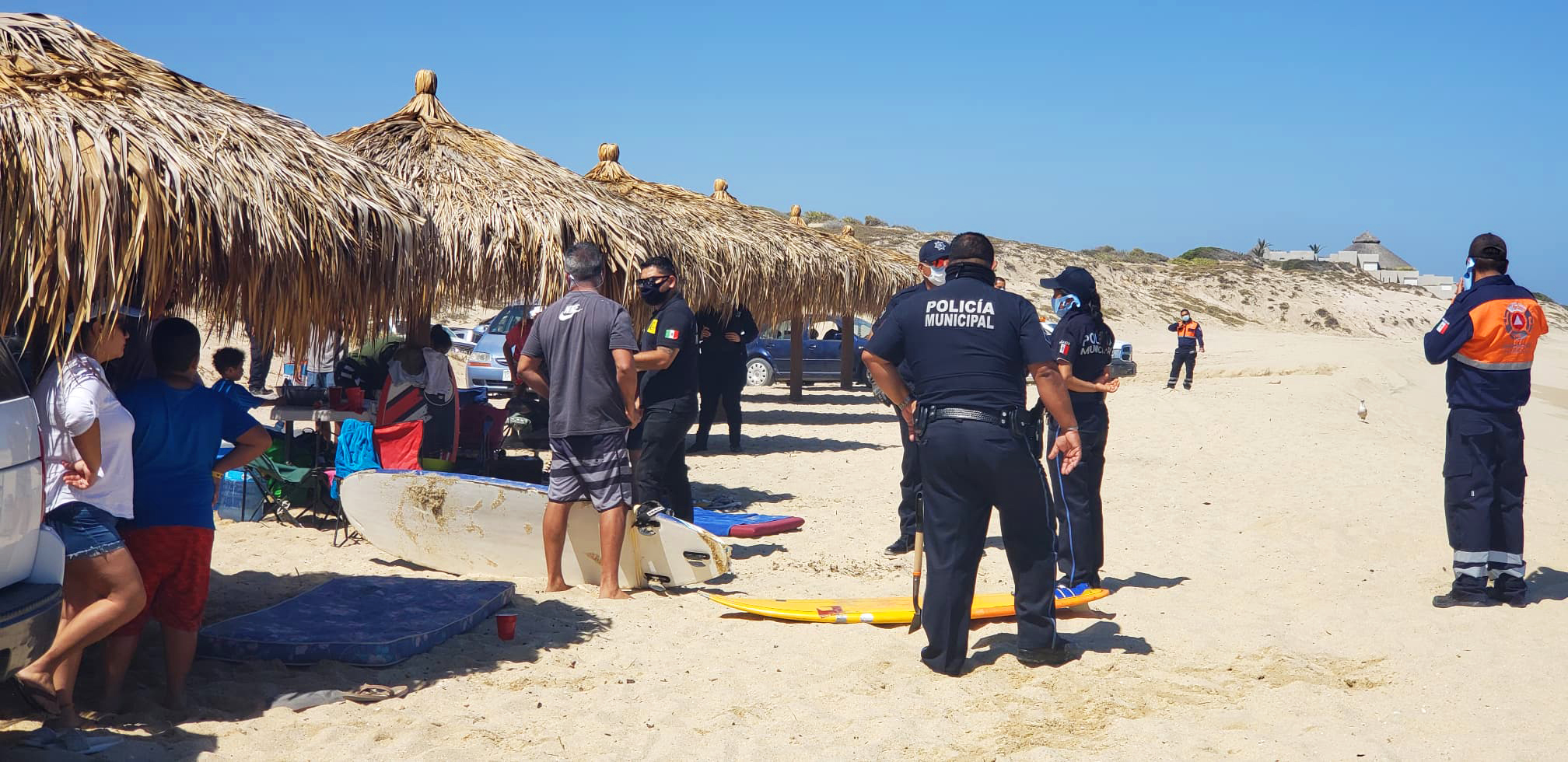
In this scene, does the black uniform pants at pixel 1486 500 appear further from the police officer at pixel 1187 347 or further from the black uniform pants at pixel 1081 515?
the police officer at pixel 1187 347

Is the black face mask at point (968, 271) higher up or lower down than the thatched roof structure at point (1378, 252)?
lower down

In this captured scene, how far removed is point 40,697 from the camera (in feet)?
12.2

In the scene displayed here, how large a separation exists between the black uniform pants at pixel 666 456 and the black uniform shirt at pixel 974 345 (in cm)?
287

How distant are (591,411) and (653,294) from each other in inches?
48.5

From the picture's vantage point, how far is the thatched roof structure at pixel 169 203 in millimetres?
3736

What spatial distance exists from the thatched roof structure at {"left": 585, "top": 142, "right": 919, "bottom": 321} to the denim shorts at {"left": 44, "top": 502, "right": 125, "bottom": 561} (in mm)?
5863

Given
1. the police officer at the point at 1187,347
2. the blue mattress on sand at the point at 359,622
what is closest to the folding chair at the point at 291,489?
the blue mattress on sand at the point at 359,622

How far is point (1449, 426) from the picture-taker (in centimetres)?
568

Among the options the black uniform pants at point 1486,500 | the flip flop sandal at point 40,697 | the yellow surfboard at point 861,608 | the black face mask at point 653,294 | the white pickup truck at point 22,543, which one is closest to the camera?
the white pickup truck at point 22,543

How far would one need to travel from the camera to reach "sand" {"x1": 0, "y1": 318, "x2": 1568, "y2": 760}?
3.87m

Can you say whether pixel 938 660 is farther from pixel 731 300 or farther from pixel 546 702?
pixel 731 300

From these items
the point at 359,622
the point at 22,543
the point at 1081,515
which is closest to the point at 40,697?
the point at 22,543

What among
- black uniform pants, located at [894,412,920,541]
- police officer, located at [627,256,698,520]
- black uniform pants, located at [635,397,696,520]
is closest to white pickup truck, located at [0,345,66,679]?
police officer, located at [627,256,698,520]

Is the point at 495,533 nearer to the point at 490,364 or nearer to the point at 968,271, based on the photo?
the point at 968,271
